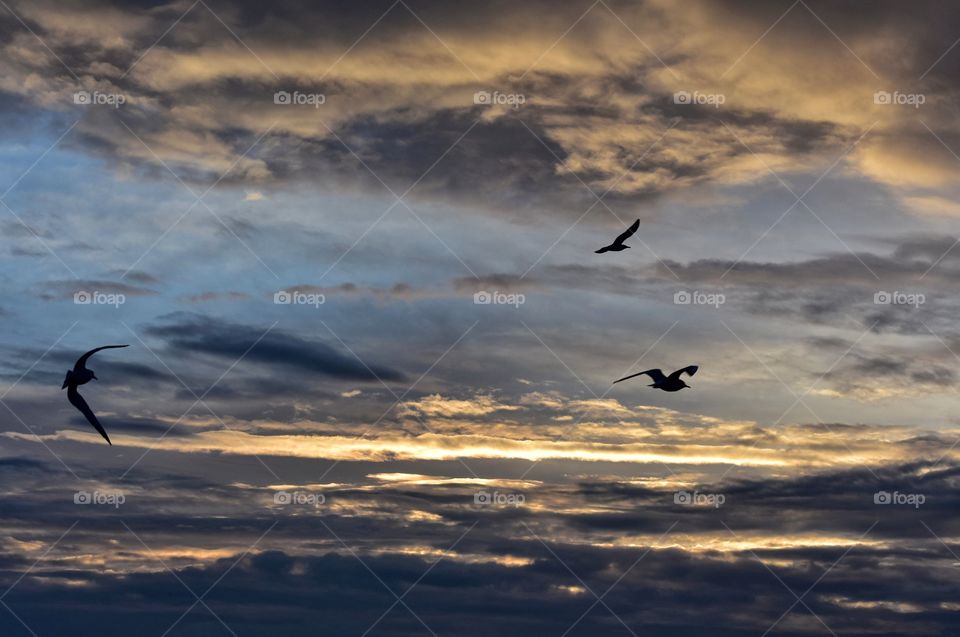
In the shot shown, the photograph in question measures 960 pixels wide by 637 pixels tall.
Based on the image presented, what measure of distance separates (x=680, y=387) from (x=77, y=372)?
168 feet

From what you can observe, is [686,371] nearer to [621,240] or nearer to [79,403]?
[621,240]

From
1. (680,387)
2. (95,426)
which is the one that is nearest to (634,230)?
(680,387)

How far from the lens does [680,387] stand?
95.1 metres

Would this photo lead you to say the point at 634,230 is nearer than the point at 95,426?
No

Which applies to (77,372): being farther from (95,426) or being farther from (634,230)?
(634,230)

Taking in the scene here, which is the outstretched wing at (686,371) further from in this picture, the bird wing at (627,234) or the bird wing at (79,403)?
the bird wing at (79,403)

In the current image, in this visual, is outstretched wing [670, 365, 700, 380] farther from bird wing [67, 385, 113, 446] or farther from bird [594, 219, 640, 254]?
bird wing [67, 385, 113, 446]

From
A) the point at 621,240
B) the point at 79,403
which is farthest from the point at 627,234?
the point at 79,403

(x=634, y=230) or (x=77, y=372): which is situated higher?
(x=634, y=230)

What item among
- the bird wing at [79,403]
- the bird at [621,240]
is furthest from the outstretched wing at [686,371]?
the bird wing at [79,403]

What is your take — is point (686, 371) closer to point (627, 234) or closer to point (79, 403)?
point (627, 234)

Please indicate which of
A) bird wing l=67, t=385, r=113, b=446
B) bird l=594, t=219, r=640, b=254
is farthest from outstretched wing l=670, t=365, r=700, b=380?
bird wing l=67, t=385, r=113, b=446

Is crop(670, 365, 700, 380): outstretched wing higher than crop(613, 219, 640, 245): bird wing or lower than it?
lower

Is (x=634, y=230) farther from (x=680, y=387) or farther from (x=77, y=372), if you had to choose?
(x=77, y=372)
